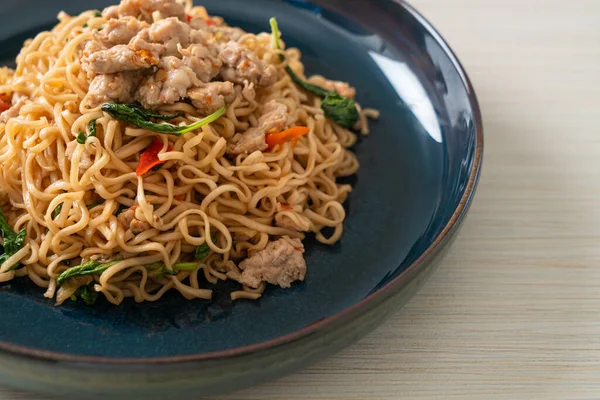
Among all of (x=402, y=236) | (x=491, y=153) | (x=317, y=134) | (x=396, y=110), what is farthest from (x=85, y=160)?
(x=491, y=153)

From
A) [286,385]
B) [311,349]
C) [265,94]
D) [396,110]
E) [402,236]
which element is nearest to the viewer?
[311,349]

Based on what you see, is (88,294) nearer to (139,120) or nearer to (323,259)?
(139,120)

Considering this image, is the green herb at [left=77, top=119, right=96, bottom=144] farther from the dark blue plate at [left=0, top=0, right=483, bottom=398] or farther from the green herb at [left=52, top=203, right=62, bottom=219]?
the dark blue plate at [left=0, top=0, right=483, bottom=398]

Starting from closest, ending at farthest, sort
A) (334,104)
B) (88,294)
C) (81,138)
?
(88,294) → (81,138) → (334,104)

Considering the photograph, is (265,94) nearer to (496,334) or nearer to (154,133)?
(154,133)

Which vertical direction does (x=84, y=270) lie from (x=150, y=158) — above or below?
below

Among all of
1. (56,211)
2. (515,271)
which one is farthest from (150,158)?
(515,271)

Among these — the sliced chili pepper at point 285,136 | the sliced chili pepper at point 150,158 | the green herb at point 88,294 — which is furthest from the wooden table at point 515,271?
the sliced chili pepper at point 150,158
